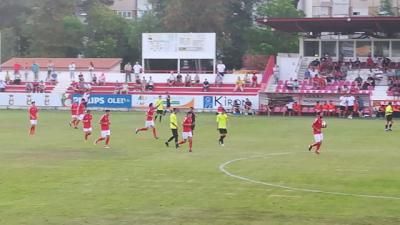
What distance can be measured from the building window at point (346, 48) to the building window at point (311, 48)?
212 cm

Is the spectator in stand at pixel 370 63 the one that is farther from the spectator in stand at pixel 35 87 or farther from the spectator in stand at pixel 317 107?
the spectator in stand at pixel 35 87

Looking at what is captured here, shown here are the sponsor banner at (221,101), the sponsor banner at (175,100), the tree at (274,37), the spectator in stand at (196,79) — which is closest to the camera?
the sponsor banner at (221,101)

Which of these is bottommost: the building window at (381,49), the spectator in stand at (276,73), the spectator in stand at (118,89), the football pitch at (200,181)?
the football pitch at (200,181)

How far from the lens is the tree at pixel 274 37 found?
87.8m

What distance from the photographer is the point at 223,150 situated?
31734 mm

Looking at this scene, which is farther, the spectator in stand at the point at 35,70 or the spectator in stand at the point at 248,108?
the spectator in stand at the point at 35,70

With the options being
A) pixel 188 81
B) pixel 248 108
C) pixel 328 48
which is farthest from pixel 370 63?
pixel 188 81

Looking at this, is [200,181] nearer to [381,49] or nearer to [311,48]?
[381,49]

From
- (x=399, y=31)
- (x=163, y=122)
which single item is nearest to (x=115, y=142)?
(x=163, y=122)

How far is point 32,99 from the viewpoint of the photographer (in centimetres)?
6700

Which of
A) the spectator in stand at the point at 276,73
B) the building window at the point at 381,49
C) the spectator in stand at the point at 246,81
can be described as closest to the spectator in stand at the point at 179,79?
the spectator in stand at the point at 246,81

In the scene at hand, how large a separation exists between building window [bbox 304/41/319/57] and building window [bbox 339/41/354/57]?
2118mm

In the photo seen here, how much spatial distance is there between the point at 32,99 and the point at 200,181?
47.2m

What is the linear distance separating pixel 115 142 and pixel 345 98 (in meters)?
28.1
